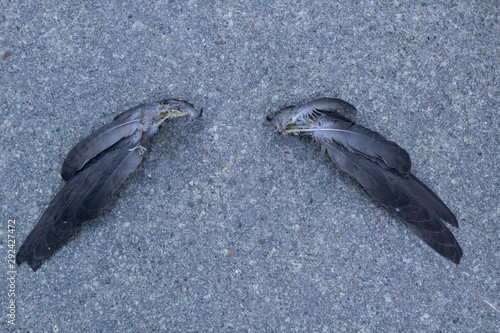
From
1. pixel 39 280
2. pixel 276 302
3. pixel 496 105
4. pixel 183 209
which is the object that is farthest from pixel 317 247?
pixel 39 280

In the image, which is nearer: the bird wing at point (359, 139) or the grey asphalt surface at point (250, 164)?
the bird wing at point (359, 139)

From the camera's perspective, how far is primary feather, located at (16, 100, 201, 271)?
2.97 metres

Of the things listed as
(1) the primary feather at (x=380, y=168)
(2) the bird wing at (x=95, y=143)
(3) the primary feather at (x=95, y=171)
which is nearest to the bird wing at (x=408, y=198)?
(1) the primary feather at (x=380, y=168)

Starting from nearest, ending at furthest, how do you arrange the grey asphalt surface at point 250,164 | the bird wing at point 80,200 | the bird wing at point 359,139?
the bird wing at point 80,200
the bird wing at point 359,139
the grey asphalt surface at point 250,164

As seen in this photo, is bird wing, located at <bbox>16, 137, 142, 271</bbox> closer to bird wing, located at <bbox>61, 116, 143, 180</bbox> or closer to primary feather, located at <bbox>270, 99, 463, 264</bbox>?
bird wing, located at <bbox>61, 116, 143, 180</bbox>

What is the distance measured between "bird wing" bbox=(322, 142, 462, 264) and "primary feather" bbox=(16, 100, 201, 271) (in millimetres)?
1450

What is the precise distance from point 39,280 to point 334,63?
3.32 metres

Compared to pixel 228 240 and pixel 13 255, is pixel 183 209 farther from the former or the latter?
pixel 13 255

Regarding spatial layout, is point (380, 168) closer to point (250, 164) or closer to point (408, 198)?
point (408, 198)

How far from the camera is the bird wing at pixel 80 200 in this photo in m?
2.95

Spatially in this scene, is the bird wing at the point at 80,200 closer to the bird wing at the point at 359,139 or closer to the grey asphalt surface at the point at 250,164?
the grey asphalt surface at the point at 250,164

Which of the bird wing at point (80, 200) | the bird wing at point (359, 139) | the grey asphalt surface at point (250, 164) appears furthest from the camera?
the grey asphalt surface at point (250, 164)

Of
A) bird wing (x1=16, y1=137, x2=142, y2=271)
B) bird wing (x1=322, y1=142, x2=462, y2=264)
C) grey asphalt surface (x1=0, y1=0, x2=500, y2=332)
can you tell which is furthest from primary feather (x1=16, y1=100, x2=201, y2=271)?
bird wing (x1=322, y1=142, x2=462, y2=264)

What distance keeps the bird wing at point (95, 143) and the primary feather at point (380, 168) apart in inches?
50.8
